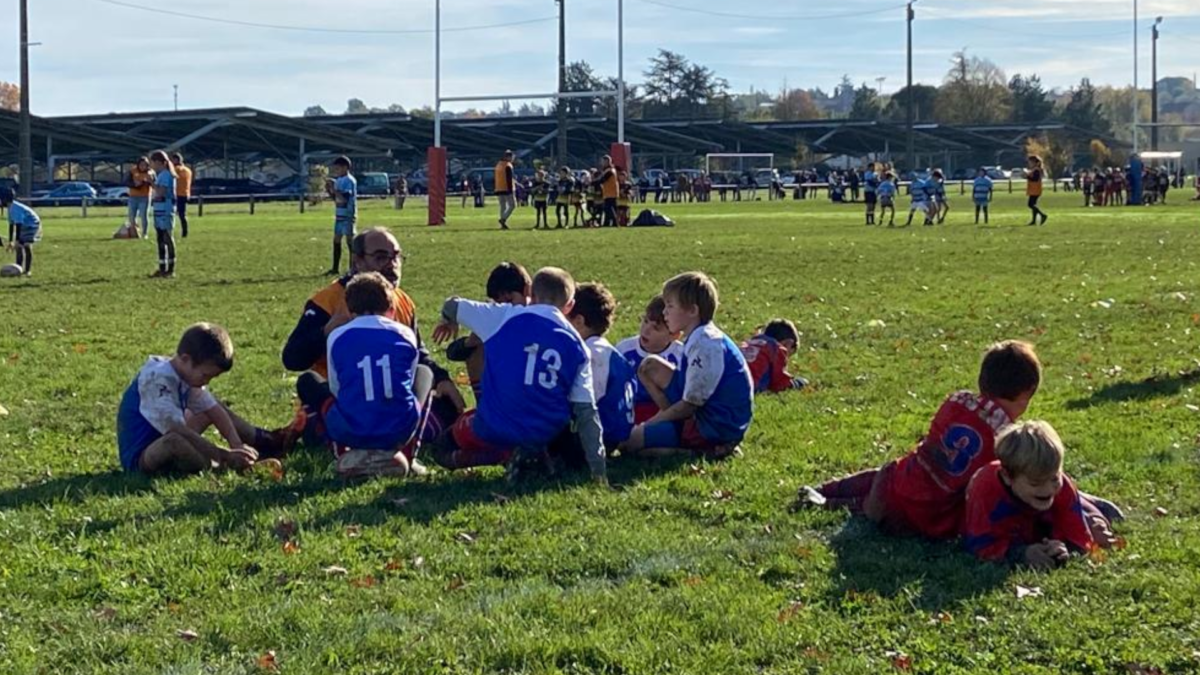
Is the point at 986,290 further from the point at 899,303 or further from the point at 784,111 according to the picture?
the point at 784,111

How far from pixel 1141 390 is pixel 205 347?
6069mm

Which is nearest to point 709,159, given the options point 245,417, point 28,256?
point 28,256

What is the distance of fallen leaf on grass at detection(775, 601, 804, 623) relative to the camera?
5395mm

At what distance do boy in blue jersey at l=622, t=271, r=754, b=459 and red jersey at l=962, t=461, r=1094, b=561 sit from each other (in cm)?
225

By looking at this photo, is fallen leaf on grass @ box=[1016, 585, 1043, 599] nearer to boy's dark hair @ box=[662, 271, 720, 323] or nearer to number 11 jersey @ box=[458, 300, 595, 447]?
number 11 jersey @ box=[458, 300, 595, 447]

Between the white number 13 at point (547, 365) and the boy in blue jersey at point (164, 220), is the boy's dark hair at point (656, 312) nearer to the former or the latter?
the white number 13 at point (547, 365)

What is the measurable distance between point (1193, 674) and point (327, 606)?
9.52ft

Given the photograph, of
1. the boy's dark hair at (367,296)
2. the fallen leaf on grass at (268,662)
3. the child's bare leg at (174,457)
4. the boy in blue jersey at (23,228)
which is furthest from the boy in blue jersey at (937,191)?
the fallen leaf on grass at (268,662)

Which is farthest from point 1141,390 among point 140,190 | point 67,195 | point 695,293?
point 67,195

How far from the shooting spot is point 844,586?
5.82 m

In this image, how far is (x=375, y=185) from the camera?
8000cm

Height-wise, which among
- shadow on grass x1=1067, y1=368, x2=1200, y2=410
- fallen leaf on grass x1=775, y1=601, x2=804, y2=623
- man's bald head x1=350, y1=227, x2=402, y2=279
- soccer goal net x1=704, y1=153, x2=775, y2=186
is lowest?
fallen leaf on grass x1=775, y1=601, x2=804, y2=623

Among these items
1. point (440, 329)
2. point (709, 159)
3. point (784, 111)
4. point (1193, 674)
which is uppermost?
point (784, 111)

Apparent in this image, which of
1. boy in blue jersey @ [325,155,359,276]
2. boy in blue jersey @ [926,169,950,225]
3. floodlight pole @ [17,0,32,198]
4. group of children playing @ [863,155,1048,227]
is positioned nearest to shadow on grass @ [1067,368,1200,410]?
boy in blue jersey @ [325,155,359,276]
